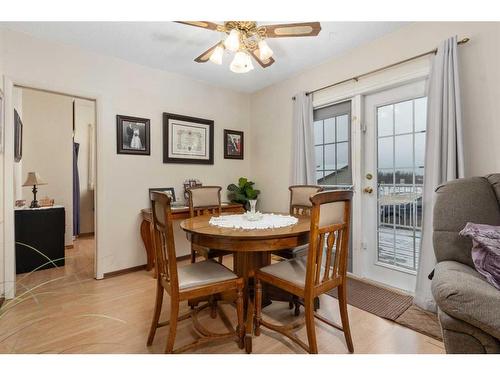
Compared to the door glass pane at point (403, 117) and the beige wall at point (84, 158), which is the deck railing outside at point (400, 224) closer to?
the door glass pane at point (403, 117)

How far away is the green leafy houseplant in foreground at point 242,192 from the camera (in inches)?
143

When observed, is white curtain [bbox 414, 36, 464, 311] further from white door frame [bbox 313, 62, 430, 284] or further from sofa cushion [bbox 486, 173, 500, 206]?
white door frame [bbox 313, 62, 430, 284]

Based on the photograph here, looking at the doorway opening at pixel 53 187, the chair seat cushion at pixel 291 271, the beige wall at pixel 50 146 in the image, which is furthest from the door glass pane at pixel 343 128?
the beige wall at pixel 50 146

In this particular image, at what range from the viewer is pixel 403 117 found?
2441 millimetres

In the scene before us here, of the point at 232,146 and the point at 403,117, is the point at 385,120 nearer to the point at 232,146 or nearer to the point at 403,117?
the point at 403,117

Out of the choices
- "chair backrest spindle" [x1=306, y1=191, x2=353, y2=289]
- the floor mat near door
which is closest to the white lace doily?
"chair backrest spindle" [x1=306, y1=191, x2=353, y2=289]

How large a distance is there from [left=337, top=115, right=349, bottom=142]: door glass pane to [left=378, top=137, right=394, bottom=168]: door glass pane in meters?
0.37

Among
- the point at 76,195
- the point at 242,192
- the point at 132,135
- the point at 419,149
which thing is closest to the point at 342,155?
the point at 419,149

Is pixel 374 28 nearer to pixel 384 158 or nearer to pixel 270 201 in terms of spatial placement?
pixel 384 158

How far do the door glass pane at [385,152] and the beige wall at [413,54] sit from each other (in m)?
0.62

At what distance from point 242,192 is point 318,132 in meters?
1.33

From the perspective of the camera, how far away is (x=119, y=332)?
176cm

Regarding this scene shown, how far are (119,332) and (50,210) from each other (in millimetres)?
2269

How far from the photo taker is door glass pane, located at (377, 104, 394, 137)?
8.29 ft
